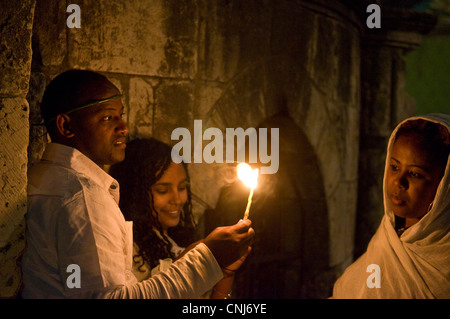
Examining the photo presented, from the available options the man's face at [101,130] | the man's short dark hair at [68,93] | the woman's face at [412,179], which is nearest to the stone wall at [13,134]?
the man's short dark hair at [68,93]

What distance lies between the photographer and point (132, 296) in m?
1.75

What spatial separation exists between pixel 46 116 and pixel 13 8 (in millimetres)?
494

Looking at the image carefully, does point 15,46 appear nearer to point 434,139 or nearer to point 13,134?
point 13,134

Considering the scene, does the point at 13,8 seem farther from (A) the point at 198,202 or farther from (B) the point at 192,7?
(A) the point at 198,202

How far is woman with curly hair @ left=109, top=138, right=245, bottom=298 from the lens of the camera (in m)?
2.55

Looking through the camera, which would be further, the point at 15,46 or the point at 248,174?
the point at 248,174

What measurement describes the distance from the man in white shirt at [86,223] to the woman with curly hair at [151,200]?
1.65 feet

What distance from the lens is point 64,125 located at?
1.91 metres

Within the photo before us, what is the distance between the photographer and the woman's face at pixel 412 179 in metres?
2.37

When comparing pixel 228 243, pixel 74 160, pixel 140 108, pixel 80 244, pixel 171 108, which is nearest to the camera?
pixel 80 244

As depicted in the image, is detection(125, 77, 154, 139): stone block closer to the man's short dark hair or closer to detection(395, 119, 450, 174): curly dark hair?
the man's short dark hair

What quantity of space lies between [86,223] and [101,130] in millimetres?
465

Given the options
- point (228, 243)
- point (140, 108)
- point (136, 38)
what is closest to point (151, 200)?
point (140, 108)

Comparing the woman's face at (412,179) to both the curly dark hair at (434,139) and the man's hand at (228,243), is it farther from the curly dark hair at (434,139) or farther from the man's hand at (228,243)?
the man's hand at (228,243)
